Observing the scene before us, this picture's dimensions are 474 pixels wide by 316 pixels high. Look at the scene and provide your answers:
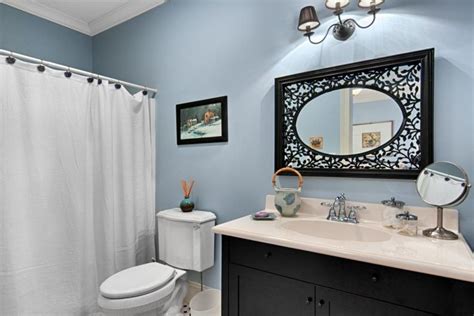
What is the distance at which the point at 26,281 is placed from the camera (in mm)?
1646

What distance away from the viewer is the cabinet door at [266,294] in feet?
3.70

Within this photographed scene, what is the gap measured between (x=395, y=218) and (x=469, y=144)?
475mm

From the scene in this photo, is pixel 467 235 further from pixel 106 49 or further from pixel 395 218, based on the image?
pixel 106 49

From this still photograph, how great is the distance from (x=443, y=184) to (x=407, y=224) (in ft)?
0.77

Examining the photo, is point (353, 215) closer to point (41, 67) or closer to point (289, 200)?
point (289, 200)

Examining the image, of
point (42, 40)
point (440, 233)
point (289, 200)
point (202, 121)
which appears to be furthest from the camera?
point (42, 40)

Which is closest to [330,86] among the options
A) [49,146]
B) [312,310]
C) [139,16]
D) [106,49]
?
[312,310]

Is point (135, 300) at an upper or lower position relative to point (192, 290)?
upper

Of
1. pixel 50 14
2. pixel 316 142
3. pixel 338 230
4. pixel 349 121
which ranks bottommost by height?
pixel 338 230

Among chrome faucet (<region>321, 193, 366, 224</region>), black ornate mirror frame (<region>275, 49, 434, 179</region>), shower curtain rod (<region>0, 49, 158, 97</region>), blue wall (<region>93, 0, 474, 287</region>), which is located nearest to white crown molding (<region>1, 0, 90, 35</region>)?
blue wall (<region>93, 0, 474, 287</region>)

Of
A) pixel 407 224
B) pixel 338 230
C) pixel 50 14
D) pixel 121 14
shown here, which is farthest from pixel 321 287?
pixel 50 14

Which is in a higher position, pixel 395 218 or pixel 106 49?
pixel 106 49

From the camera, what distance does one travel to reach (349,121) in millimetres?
1492

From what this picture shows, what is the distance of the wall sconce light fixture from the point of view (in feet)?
4.42
